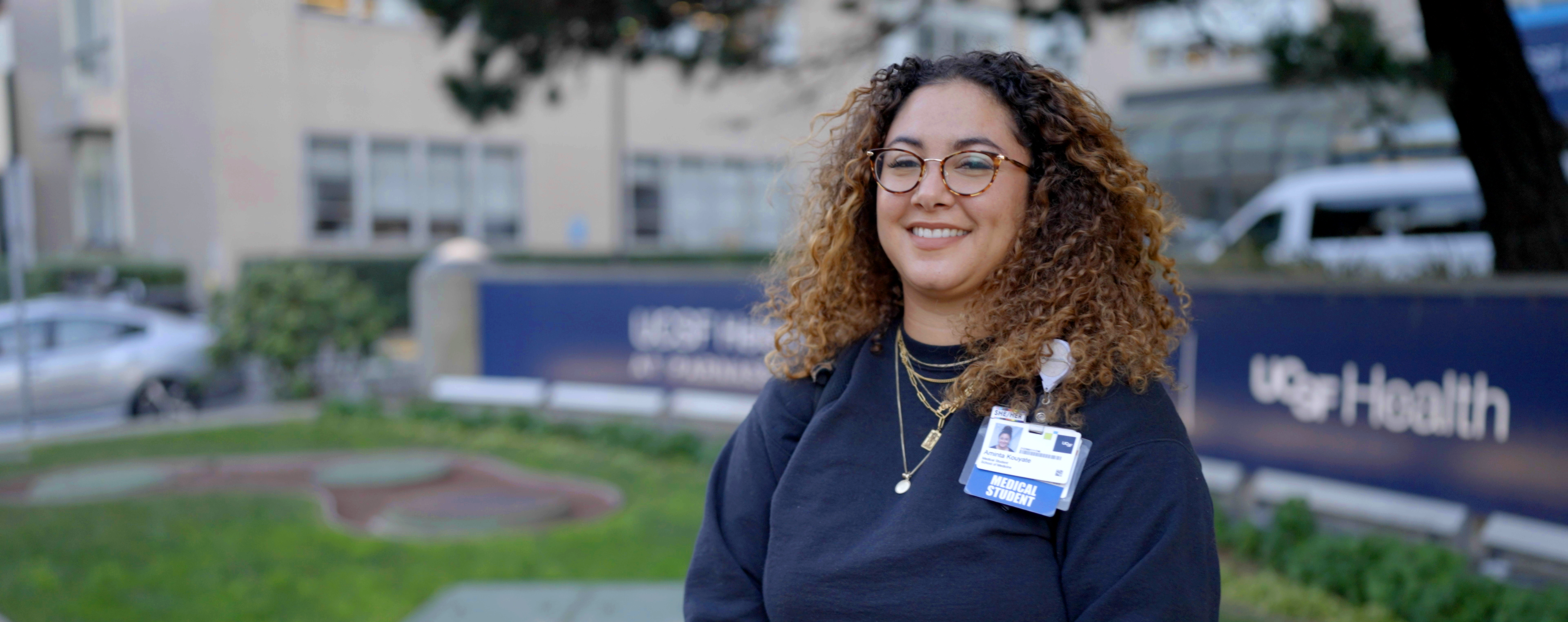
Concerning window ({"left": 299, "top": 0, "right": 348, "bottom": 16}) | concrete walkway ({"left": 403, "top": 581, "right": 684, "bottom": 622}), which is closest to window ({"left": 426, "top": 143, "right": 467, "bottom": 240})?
window ({"left": 299, "top": 0, "right": 348, "bottom": 16})

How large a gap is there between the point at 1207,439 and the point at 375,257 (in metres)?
18.3

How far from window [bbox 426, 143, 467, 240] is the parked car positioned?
11.4 metres

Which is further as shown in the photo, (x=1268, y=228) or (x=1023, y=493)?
(x=1268, y=228)

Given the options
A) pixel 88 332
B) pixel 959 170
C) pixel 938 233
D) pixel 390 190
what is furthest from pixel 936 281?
pixel 390 190

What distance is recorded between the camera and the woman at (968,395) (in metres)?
1.63

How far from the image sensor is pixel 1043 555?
5.51 ft

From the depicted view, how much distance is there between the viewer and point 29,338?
10961 millimetres

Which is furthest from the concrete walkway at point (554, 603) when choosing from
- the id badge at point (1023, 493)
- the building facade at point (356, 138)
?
the building facade at point (356, 138)

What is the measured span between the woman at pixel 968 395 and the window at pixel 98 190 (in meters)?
23.8

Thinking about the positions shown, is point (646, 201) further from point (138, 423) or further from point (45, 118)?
point (138, 423)

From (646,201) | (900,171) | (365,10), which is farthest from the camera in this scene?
(646,201)

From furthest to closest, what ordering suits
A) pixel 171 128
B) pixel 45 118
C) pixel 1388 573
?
pixel 45 118
pixel 171 128
pixel 1388 573

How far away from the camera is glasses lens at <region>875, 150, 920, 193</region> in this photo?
192cm

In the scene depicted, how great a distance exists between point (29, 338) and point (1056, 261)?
1209 centimetres
